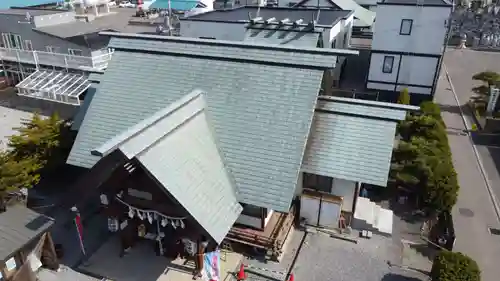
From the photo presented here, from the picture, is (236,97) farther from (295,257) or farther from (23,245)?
(23,245)

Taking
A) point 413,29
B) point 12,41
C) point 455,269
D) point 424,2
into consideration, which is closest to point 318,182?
point 455,269

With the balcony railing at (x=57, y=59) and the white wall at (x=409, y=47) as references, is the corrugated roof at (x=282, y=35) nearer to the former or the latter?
the white wall at (x=409, y=47)

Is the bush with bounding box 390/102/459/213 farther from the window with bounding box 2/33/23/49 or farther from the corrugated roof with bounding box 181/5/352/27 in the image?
the window with bounding box 2/33/23/49

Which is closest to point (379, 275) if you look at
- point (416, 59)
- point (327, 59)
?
point (327, 59)

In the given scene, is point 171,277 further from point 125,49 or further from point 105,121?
point 125,49

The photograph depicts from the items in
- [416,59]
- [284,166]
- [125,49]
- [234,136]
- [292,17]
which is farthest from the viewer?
[292,17]

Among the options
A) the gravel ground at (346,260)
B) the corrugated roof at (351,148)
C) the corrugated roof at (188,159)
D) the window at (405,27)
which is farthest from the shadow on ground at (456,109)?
the corrugated roof at (188,159)
